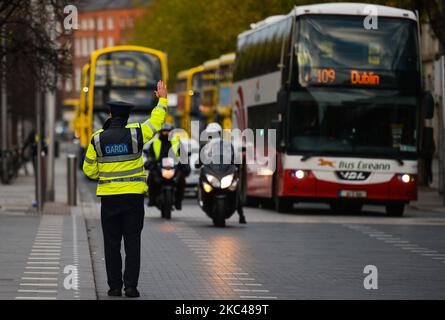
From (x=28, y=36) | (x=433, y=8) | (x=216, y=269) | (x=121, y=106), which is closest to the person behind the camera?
(x=121, y=106)

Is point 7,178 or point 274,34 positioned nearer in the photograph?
point 274,34

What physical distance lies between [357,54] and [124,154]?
14.8m

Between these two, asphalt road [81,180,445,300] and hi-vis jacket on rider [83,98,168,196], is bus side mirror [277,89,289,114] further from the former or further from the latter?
hi-vis jacket on rider [83,98,168,196]

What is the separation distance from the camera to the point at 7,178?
4409 cm

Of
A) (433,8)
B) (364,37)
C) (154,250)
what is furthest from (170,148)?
(433,8)

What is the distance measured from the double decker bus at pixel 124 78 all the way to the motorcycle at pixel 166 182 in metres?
20.2

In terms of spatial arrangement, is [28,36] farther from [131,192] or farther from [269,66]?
[131,192]

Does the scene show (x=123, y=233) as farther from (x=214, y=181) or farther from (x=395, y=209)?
(x=395, y=209)

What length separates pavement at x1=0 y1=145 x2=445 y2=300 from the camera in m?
13.0

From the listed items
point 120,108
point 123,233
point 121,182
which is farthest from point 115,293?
point 120,108

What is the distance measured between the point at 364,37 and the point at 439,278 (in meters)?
12.9

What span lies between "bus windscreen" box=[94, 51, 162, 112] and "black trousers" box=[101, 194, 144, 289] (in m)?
33.3

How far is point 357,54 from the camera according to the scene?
87.8 ft

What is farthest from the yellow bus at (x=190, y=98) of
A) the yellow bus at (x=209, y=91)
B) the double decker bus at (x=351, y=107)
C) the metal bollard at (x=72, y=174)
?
the double decker bus at (x=351, y=107)
